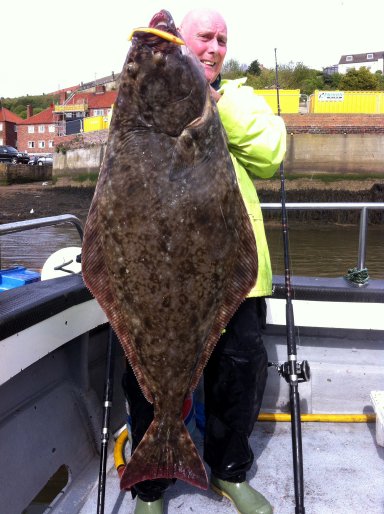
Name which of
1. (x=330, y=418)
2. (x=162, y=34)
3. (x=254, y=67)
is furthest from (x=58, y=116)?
(x=162, y=34)

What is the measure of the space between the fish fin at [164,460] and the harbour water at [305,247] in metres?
10.1

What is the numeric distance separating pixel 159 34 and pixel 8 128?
99.9m

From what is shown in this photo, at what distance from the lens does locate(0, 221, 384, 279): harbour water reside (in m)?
14.9

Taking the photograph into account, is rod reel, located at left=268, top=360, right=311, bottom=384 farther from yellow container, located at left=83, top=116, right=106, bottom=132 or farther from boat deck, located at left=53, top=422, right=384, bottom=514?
yellow container, located at left=83, top=116, right=106, bottom=132

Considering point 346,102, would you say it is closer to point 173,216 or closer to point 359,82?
point 359,82

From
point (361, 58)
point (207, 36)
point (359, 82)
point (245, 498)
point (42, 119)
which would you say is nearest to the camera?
point (207, 36)

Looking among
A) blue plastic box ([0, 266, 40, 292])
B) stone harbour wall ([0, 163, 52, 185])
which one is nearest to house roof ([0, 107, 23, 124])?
stone harbour wall ([0, 163, 52, 185])

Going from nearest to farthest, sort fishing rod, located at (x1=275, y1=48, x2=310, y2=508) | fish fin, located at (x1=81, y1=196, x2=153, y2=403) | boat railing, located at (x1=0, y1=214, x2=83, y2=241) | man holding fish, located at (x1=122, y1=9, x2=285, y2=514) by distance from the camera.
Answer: fish fin, located at (x1=81, y1=196, x2=153, y2=403), man holding fish, located at (x1=122, y1=9, x2=285, y2=514), fishing rod, located at (x1=275, y1=48, x2=310, y2=508), boat railing, located at (x1=0, y1=214, x2=83, y2=241)

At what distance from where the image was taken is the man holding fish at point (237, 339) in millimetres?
2215

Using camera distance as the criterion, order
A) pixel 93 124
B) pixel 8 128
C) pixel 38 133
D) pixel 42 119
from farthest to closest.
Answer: pixel 8 128
pixel 38 133
pixel 42 119
pixel 93 124

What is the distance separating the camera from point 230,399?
2.60m

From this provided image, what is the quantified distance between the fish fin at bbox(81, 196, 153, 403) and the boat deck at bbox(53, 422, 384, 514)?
3.51 feet

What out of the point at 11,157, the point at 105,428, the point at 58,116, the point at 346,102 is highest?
the point at 58,116

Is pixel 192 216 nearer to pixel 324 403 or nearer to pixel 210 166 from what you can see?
pixel 210 166
